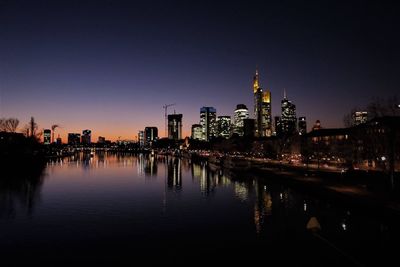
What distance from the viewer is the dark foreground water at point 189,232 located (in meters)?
22.4

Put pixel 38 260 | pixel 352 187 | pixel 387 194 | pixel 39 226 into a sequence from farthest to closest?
1. pixel 352 187
2. pixel 387 194
3. pixel 39 226
4. pixel 38 260

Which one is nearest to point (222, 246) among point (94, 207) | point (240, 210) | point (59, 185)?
point (240, 210)

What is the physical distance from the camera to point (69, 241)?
26.0 meters

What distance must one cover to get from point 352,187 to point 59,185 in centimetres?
4766

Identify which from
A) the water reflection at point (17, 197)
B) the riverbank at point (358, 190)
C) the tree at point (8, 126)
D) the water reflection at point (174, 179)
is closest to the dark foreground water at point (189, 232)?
the water reflection at point (17, 197)

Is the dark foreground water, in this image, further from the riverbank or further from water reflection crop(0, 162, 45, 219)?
the riverbank

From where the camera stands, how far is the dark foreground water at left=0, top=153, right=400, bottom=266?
22438 mm

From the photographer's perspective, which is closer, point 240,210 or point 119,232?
point 119,232

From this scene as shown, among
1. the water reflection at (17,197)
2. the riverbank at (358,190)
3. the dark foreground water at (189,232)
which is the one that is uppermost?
the riverbank at (358,190)

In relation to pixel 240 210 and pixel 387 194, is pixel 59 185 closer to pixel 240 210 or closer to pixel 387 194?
pixel 240 210

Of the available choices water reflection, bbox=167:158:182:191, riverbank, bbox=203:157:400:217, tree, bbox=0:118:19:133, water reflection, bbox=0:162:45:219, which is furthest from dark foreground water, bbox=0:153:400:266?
tree, bbox=0:118:19:133

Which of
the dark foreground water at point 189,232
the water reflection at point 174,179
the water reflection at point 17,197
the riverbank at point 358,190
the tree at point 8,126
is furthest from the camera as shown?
the tree at point 8,126

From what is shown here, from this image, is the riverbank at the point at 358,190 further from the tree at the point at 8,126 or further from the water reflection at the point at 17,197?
the tree at the point at 8,126

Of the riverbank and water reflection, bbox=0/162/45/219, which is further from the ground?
the riverbank
